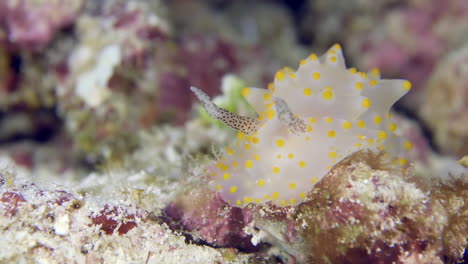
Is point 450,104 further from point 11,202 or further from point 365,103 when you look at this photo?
point 11,202

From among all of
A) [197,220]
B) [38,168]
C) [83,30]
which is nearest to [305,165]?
[197,220]

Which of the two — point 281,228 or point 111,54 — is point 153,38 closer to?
point 111,54

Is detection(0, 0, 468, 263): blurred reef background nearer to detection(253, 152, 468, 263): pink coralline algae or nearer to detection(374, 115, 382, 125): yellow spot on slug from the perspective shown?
detection(253, 152, 468, 263): pink coralline algae

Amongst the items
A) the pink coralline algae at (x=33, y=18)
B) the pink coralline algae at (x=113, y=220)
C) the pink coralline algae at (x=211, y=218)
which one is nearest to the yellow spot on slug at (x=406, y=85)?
the pink coralline algae at (x=211, y=218)

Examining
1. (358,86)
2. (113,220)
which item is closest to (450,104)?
(358,86)

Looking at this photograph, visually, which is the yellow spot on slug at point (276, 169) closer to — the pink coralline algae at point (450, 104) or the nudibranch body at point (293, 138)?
the nudibranch body at point (293, 138)
